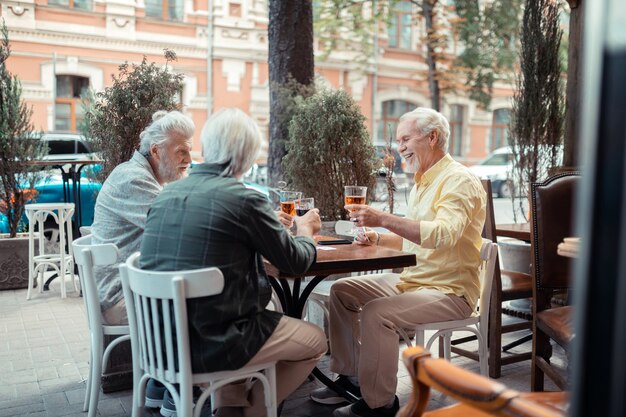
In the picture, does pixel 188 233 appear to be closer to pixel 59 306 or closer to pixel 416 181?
pixel 416 181

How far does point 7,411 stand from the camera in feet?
10.1

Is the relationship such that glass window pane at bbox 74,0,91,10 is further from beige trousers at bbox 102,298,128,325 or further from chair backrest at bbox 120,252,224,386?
chair backrest at bbox 120,252,224,386

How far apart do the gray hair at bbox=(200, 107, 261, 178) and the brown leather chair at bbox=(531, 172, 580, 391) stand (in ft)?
5.13

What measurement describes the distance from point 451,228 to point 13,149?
5194mm

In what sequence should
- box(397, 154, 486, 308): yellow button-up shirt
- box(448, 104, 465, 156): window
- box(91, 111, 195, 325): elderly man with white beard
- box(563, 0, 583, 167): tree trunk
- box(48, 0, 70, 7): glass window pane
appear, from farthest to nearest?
1. box(448, 104, 465, 156): window
2. box(48, 0, 70, 7): glass window pane
3. box(563, 0, 583, 167): tree trunk
4. box(91, 111, 195, 325): elderly man with white beard
5. box(397, 154, 486, 308): yellow button-up shirt

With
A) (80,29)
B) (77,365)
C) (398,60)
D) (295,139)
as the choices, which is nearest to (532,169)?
(295,139)

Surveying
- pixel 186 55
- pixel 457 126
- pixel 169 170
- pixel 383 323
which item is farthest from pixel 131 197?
pixel 457 126

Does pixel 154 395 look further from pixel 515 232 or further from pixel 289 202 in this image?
pixel 515 232

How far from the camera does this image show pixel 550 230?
3.01 m

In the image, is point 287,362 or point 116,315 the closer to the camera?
point 287,362

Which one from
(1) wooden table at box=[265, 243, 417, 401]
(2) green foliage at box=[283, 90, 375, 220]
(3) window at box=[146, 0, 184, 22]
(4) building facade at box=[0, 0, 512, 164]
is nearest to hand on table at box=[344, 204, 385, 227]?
(1) wooden table at box=[265, 243, 417, 401]

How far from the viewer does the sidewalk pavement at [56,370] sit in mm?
3117

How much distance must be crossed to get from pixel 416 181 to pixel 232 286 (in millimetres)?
1388

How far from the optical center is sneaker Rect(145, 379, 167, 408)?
3.08 metres
